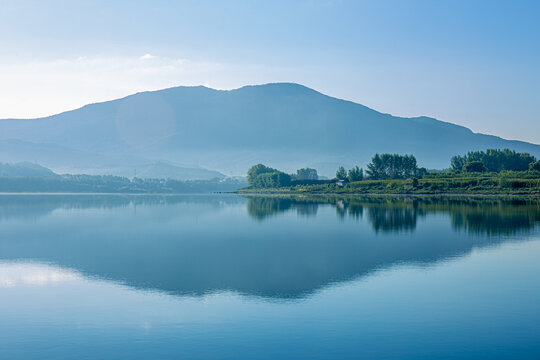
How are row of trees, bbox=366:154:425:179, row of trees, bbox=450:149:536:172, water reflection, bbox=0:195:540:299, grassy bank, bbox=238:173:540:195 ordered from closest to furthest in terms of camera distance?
water reflection, bbox=0:195:540:299
grassy bank, bbox=238:173:540:195
row of trees, bbox=450:149:536:172
row of trees, bbox=366:154:425:179

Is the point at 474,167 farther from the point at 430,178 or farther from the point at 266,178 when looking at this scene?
the point at 266,178

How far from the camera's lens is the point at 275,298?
55.0 feet

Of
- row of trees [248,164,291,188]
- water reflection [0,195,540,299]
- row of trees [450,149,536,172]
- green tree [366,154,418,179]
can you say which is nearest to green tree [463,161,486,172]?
row of trees [450,149,536,172]

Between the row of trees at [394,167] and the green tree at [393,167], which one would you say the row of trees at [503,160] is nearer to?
the row of trees at [394,167]

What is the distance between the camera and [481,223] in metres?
39.8

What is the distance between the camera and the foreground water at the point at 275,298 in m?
12.5

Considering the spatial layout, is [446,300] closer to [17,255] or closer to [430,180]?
[17,255]

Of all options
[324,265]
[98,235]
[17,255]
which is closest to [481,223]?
[324,265]

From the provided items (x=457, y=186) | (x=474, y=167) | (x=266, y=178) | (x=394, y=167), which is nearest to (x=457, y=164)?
(x=474, y=167)

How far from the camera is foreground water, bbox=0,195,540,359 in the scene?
40.9 feet

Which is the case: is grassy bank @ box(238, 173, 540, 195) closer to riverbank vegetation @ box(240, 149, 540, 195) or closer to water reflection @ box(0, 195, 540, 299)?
riverbank vegetation @ box(240, 149, 540, 195)

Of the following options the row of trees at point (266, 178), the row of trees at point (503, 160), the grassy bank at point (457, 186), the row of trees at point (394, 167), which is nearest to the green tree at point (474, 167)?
the row of trees at point (503, 160)

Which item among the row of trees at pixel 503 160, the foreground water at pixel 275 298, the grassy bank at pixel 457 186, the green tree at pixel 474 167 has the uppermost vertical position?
the row of trees at pixel 503 160

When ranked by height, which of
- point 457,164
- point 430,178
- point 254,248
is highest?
point 457,164
